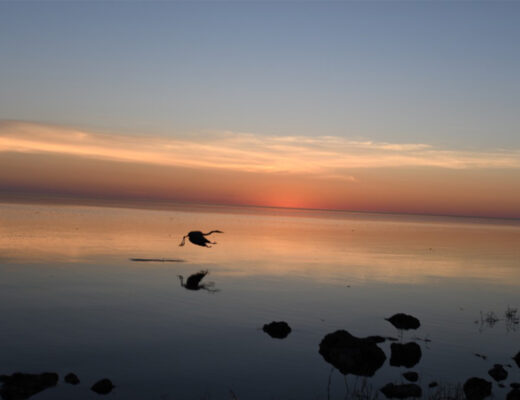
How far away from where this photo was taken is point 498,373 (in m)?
14.0

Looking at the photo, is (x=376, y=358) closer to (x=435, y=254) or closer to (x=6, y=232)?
(x=435, y=254)

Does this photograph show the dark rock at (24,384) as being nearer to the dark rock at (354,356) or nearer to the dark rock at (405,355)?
the dark rock at (354,356)

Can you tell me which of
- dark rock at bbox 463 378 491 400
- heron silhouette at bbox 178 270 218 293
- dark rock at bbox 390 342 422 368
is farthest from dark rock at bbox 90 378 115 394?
heron silhouette at bbox 178 270 218 293

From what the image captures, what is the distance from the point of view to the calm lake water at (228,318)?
1355cm

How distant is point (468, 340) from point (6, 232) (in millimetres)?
45856

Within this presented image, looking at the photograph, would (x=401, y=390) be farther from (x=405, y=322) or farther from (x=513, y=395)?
(x=405, y=322)

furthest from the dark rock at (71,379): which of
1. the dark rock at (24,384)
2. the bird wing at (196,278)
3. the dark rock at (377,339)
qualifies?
the bird wing at (196,278)

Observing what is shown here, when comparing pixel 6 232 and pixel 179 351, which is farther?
pixel 6 232

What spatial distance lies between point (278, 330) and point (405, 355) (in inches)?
181

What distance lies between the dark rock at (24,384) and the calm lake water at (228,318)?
0.35 m

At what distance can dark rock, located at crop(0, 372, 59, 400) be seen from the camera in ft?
37.1

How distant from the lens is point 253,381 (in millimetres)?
13500

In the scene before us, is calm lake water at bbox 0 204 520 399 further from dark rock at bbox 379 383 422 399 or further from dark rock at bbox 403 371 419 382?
dark rock at bbox 379 383 422 399

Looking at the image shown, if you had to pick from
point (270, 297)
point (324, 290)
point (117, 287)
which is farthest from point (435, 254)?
point (117, 287)
